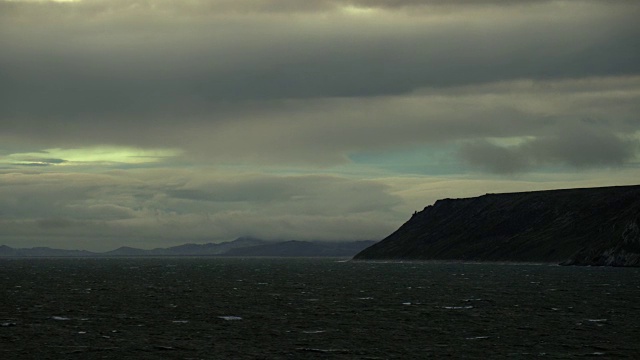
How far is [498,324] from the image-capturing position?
72812 millimetres

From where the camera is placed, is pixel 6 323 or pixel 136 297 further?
pixel 136 297

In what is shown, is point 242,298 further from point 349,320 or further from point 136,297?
point 349,320

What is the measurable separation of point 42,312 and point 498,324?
45660 mm

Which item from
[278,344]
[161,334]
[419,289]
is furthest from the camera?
[419,289]

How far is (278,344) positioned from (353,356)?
7749 millimetres

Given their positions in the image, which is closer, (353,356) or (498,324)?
(353,356)

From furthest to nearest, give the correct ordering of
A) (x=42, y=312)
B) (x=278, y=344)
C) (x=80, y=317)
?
(x=42, y=312)
(x=80, y=317)
(x=278, y=344)

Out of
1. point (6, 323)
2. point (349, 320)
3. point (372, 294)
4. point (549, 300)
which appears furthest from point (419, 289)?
point (6, 323)

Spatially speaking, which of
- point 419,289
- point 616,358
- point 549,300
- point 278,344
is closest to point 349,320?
point 278,344

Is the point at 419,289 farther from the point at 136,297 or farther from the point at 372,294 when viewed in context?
the point at 136,297

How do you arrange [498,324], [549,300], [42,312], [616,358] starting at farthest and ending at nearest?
1. [549,300]
2. [42,312]
3. [498,324]
4. [616,358]

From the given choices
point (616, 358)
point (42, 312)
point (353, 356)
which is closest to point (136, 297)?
point (42, 312)

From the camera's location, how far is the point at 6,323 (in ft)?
242

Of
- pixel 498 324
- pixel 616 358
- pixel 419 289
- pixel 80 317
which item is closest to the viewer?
pixel 616 358
